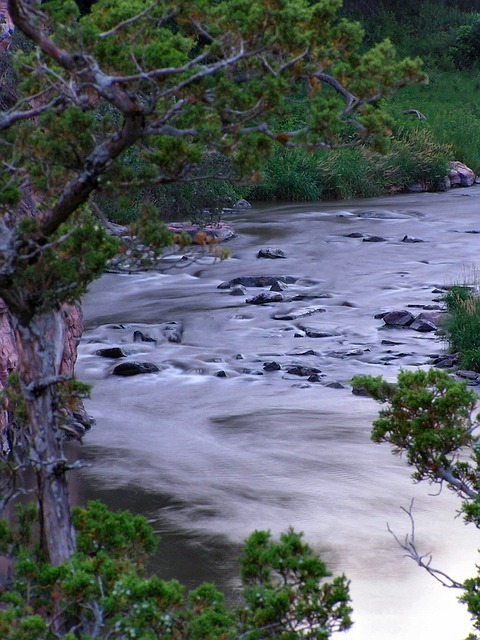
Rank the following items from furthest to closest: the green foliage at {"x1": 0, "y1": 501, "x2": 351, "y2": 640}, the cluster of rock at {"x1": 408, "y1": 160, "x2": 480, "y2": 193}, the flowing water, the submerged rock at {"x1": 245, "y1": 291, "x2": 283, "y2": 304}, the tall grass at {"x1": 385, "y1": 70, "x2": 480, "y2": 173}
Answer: the tall grass at {"x1": 385, "y1": 70, "x2": 480, "y2": 173} < the cluster of rock at {"x1": 408, "y1": 160, "x2": 480, "y2": 193} < the submerged rock at {"x1": 245, "y1": 291, "x2": 283, "y2": 304} < the flowing water < the green foliage at {"x1": 0, "y1": 501, "x2": 351, "y2": 640}

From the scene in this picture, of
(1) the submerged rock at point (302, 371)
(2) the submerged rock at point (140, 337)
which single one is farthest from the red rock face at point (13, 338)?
(2) the submerged rock at point (140, 337)

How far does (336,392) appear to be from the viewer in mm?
10906

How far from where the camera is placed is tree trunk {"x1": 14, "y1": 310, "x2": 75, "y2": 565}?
12.9 ft

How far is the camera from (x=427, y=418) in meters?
4.46

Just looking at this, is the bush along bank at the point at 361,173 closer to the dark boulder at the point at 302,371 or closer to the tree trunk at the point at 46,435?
the dark boulder at the point at 302,371

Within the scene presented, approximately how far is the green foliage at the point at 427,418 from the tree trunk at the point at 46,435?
140cm

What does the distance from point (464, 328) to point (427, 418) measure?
308 inches

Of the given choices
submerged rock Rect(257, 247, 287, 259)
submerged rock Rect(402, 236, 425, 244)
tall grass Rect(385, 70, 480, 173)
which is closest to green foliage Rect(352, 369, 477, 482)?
submerged rock Rect(257, 247, 287, 259)

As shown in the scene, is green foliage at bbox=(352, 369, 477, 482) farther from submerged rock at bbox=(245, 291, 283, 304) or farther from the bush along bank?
the bush along bank

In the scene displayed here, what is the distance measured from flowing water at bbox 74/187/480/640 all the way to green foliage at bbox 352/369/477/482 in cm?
119

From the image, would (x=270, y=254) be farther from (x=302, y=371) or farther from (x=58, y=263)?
(x=58, y=263)

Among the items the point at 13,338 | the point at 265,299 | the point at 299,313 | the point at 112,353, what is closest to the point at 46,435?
the point at 13,338

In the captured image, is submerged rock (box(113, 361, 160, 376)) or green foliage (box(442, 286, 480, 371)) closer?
green foliage (box(442, 286, 480, 371))

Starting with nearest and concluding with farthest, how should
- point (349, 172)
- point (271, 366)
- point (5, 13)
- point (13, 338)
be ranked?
1. point (13, 338)
2. point (5, 13)
3. point (271, 366)
4. point (349, 172)
